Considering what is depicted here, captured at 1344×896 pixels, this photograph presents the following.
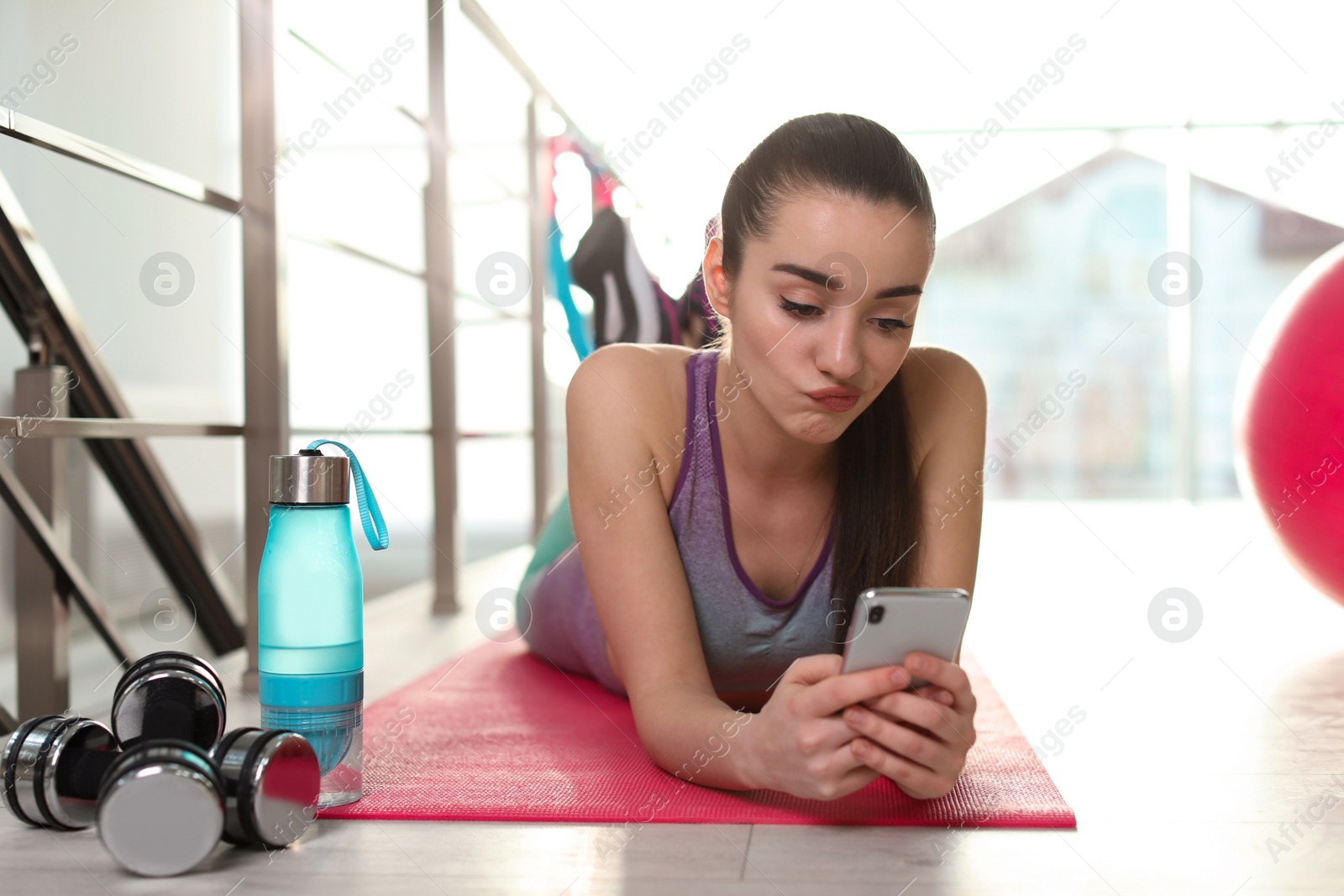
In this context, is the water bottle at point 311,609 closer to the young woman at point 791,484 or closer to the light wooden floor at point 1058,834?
the light wooden floor at point 1058,834

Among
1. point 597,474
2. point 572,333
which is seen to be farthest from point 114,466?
point 597,474

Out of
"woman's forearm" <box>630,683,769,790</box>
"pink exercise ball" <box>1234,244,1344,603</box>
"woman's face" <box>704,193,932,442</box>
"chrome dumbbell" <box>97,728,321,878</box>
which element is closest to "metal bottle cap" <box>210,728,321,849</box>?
"chrome dumbbell" <box>97,728,321,878</box>

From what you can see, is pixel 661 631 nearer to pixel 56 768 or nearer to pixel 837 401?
pixel 837 401

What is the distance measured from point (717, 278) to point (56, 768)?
2.60ft

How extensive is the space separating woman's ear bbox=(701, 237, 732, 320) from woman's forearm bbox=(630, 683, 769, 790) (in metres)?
0.42

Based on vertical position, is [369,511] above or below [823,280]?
below

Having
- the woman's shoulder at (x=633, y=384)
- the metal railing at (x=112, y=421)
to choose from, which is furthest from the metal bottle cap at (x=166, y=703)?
the woman's shoulder at (x=633, y=384)

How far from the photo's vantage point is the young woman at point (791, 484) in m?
0.87

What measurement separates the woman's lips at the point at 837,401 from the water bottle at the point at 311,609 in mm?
452

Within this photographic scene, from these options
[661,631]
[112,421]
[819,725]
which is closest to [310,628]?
[661,631]

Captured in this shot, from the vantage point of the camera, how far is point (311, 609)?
3.01 ft

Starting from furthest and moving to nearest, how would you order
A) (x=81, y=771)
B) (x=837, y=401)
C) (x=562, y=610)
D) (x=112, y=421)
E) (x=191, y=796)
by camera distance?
(x=562, y=610) → (x=112, y=421) → (x=837, y=401) → (x=81, y=771) → (x=191, y=796)

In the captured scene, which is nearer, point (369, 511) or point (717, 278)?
point (369, 511)

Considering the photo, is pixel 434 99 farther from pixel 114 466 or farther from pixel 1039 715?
pixel 1039 715
